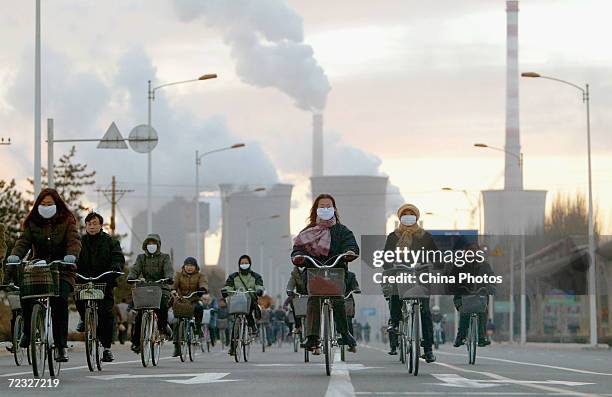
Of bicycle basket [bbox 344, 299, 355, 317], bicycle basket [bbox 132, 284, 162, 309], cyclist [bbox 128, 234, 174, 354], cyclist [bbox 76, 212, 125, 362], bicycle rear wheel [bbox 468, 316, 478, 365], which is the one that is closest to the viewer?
cyclist [bbox 76, 212, 125, 362]

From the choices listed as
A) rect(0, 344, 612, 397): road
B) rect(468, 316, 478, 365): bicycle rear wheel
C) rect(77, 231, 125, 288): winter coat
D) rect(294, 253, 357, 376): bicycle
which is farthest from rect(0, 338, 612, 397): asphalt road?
rect(468, 316, 478, 365): bicycle rear wheel

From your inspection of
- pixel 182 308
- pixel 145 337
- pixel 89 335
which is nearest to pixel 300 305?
pixel 182 308

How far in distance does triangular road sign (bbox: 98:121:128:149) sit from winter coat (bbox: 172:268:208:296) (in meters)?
20.9

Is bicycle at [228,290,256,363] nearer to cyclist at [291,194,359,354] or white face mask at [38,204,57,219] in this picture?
cyclist at [291,194,359,354]

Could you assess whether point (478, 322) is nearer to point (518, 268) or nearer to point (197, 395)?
point (197, 395)

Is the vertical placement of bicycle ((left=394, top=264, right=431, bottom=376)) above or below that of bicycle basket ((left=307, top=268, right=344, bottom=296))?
below

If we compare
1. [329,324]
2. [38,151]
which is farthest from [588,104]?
[329,324]

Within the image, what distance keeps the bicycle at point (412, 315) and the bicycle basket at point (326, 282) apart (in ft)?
4.73

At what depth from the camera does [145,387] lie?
1477cm

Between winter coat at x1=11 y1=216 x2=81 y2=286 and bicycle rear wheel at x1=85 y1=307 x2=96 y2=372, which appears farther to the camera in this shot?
bicycle rear wheel at x1=85 y1=307 x2=96 y2=372

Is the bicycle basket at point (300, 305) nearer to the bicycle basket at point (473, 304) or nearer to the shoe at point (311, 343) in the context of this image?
the bicycle basket at point (473, 304)

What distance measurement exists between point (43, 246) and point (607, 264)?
80.0 meters

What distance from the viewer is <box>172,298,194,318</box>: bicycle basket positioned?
25.2 meters

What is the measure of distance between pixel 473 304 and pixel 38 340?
8737 millimetres
